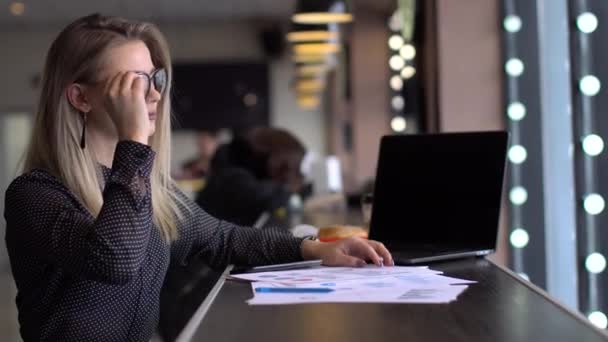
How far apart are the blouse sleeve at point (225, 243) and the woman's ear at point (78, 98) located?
1.19 ft

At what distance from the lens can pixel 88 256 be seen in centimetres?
139

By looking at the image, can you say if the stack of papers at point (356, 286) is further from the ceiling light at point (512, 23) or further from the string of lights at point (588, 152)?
the ceiling light at point (512, 23)

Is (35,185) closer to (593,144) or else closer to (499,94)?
(593,144)

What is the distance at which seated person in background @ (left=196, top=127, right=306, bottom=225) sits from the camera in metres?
4.41

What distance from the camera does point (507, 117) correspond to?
128 inches

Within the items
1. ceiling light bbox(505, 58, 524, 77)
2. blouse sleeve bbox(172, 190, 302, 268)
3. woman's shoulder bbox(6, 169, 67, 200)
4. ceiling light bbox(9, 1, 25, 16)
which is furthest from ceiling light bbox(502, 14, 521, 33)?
ceiling light bbox(9, 1, 25, 16)

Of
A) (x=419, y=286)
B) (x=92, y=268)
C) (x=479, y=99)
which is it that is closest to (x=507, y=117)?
(x=479, y=99)

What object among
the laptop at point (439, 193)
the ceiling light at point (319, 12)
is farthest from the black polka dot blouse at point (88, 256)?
the ceiling light at point (319, 12)

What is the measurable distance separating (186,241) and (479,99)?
5.58 feet

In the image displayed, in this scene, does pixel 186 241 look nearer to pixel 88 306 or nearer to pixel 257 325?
pixel 88 306

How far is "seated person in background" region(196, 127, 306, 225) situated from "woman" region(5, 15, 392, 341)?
247 cm

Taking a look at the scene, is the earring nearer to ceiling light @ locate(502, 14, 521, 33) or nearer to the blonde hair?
the blonde hair

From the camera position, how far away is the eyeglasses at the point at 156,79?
5.24 ft

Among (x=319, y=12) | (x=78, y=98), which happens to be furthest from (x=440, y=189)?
(x=319, y=12)
